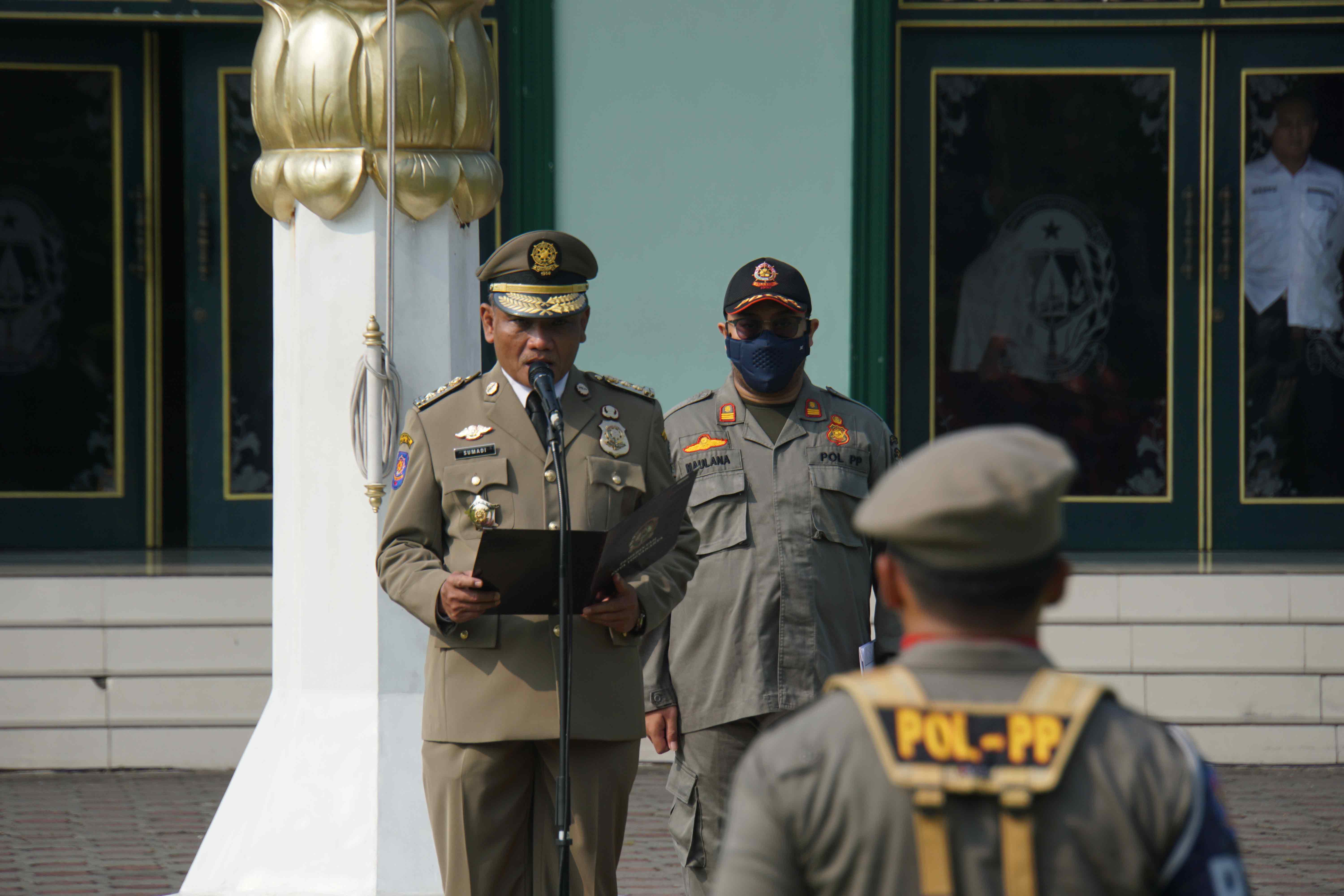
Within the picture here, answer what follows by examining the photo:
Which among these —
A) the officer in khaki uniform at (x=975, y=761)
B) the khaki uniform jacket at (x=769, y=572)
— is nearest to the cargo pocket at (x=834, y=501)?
the khaki uniform jacket at (x=769, y=572)

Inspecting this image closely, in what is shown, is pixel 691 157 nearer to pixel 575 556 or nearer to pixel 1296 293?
pixel 1296 293

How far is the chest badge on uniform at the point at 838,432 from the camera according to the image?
14.1ft

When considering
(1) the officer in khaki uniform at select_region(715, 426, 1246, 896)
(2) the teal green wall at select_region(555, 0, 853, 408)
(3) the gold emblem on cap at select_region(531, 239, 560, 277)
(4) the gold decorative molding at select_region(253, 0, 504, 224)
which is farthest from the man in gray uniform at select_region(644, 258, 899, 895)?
(2) the teal green wall at select_region(555, 0, 853, 408)

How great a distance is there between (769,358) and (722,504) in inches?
15.4

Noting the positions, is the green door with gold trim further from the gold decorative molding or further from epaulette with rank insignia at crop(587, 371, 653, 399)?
epaulette with rank insignia at crop(587, 371, 653, 399)

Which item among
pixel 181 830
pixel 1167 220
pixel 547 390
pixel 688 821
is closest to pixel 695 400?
pixel 547 390

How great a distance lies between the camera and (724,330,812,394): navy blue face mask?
169 inches

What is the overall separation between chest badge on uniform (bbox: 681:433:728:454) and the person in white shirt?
548cm

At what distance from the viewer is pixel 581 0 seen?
26.9 ft

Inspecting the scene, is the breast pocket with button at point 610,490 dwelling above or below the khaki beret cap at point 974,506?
below

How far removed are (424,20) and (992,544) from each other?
3844 millimetres

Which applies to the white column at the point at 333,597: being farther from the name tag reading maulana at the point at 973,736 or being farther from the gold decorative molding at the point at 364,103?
the name tag reading maulana at the point at 973,736

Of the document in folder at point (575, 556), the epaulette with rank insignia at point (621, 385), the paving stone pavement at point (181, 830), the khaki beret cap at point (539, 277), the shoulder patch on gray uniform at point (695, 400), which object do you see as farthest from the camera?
the paving stone pavement at point (181, 830)

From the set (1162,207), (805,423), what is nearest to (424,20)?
(805,423)
